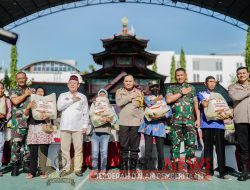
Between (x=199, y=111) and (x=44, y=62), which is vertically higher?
(x=44, y=62)

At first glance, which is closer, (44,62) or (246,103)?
(246,103)

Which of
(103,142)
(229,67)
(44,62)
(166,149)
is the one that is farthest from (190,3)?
(44,62)

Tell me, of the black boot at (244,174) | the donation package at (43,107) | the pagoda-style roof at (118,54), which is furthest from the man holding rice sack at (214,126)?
the pagoda-style roof at (118,54)

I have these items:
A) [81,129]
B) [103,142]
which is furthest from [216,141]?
[81,129]

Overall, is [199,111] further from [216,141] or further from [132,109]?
[132,109]

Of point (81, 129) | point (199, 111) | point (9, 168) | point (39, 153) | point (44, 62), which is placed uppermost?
point (44, 62)

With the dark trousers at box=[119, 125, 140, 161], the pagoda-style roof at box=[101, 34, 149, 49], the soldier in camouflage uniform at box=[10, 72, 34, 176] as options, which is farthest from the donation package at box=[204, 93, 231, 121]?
the pagoda-style roof at box=[101, 34, 149, 49]

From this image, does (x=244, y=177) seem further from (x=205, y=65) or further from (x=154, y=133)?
(x=205, y=65)

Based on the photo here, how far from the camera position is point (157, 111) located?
4598mm

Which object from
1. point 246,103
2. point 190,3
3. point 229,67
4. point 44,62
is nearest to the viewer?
point 246,103

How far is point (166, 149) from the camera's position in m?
5.94

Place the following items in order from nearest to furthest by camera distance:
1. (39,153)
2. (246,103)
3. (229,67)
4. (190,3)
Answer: (246,103) → (39,153) → (190,3) → (229,67)

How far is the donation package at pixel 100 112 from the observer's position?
479 centimetres

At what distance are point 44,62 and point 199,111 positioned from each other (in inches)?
2449
